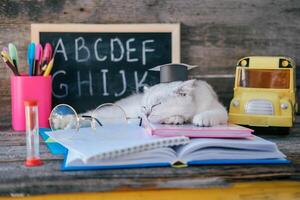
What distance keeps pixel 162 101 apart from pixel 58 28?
1.42ft

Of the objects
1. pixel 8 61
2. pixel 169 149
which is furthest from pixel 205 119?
pixel 8 61

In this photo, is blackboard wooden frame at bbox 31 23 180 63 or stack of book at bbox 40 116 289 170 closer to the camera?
stack of book at bbox 40 116 289 170

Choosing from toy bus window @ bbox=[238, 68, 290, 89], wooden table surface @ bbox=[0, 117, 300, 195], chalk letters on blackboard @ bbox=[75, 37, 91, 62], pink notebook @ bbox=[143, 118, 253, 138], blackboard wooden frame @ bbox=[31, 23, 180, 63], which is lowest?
wooden table surface @ bbox=[0, 117, 300, 195]

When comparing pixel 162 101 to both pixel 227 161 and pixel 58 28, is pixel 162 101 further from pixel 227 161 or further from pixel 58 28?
pixel 58 28

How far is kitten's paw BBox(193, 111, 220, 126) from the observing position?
2.96ft

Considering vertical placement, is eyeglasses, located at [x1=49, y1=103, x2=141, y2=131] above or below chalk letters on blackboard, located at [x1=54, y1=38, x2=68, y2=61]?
below

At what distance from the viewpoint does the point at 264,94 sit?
3.47 ft

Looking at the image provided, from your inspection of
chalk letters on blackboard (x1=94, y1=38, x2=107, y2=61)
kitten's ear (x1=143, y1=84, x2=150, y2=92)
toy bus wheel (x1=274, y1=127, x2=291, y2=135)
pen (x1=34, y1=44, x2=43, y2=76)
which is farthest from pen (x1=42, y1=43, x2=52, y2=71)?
toy bus wheel (x1=274, y1=127, x2=291, y2=135)

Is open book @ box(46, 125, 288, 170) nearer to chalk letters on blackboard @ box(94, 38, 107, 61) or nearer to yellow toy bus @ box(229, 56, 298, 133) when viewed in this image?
yellow toy bus @ box(229, 56, 298, 133)

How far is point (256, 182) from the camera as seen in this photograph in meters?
0.70

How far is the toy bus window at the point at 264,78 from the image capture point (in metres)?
1.09

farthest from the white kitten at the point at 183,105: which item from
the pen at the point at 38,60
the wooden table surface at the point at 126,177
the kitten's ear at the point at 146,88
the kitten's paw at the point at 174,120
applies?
the pen at the point at 38,60

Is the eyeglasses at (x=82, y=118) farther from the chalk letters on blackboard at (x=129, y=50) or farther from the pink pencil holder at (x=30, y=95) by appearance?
the chalk letters on blackboard at (x=129, y=50)

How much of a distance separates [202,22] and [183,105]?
1.37 feet
